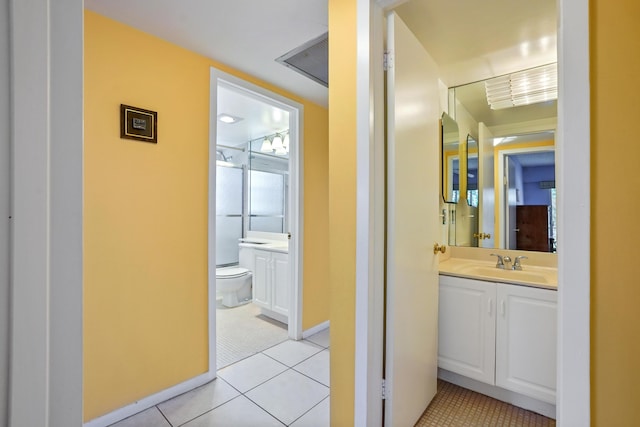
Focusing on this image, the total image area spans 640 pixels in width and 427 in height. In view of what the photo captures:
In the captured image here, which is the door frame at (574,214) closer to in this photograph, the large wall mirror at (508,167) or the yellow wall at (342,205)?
the yellow wall at (342,205)

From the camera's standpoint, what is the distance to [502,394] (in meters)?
1.81

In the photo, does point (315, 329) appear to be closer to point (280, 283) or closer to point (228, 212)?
point (280, 283)

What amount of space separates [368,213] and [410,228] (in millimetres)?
347

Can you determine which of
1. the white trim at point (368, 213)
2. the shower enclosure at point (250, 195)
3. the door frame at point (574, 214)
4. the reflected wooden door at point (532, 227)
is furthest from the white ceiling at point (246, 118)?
the reflected wooden door at point (532, 227)

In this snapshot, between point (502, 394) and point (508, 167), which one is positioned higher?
point (508, 167)

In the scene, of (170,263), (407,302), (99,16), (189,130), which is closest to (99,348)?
(170,263)

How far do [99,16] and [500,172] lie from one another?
2.99m

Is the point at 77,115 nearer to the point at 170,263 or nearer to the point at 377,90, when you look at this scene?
the point at 377,90

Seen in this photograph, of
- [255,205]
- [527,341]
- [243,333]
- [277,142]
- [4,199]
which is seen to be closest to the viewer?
[4,199]

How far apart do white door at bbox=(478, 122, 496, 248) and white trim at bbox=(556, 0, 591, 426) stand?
63.1 inches

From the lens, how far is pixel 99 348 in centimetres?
156

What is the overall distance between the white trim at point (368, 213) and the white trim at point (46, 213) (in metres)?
1.03

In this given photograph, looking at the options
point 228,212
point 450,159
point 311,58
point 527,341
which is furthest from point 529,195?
point 228,212

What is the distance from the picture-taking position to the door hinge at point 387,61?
133cm
